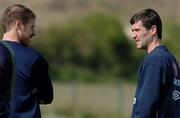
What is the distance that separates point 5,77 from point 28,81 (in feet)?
1.22

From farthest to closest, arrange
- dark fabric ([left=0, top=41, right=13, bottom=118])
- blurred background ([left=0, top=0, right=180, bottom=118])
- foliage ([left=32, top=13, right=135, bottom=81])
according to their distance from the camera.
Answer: foliage ([left=32, top=13, right=135, bottom=81]) < blurred background ([left=0, top=0, right=180, bottom=118]) < dark fabric ([left=0, top=41, right=13, bottom=118])

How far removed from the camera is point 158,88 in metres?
7.79

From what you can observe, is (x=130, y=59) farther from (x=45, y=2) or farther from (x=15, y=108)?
(x=15, y=108)

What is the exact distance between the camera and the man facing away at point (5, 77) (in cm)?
753

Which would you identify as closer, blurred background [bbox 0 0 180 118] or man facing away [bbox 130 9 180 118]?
man facing away [bbox 130 9 180 118]

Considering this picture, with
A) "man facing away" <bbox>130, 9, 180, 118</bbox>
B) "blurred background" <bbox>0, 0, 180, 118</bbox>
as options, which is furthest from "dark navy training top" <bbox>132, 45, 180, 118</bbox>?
"blurred background" <bbox>0, 0, 180, 118</bbox>

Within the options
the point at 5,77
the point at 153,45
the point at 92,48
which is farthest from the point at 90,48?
the point at 5,77

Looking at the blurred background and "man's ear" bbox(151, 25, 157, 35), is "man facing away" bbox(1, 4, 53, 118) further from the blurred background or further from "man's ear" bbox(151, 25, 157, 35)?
the blurred background

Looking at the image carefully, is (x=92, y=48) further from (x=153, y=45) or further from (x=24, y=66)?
(x=24, y=66)

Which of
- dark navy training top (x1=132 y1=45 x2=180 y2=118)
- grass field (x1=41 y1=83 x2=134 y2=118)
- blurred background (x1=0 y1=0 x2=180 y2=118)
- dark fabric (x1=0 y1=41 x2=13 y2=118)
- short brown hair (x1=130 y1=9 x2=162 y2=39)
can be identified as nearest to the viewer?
dark fabric (x1=0 y1=41 x2=13 y2=118)

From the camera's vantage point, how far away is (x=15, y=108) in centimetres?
788

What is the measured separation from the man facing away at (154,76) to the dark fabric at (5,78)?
1166mm

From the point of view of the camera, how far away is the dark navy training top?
7781 millimetres

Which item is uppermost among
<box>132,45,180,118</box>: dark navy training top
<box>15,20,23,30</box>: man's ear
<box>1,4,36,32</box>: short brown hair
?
<box>1,4,36,32</box>: short brown hair
